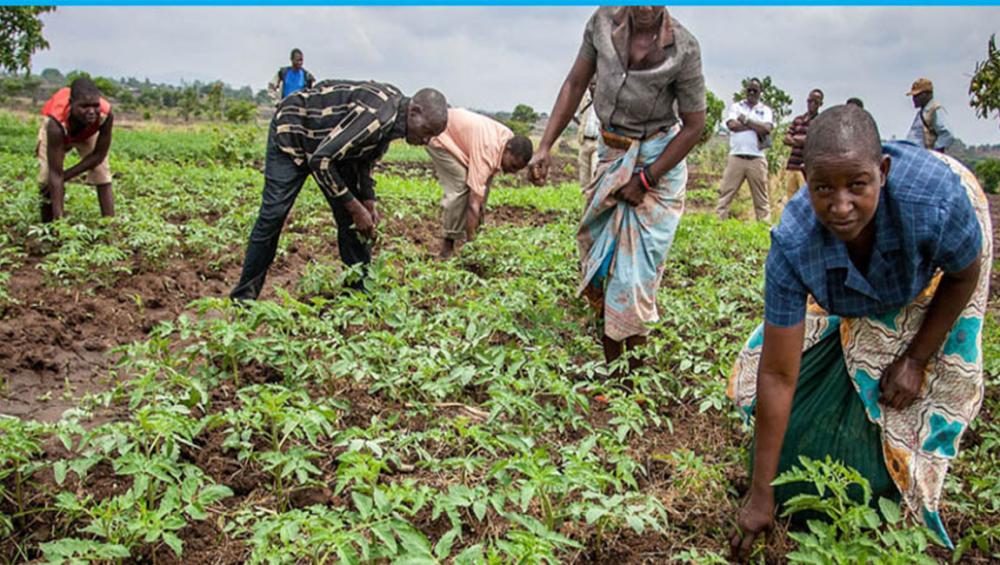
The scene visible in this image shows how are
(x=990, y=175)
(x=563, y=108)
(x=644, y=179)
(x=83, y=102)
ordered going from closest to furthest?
(x=644, y=179) < (x=563, y=108) < (x=83, y=102) < (x=990, y=175)

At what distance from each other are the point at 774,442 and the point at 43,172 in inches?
210

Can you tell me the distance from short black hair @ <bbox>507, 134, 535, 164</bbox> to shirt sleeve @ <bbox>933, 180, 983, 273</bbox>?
370cm

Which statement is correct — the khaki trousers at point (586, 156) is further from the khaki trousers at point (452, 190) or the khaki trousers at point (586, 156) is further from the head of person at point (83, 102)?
the head of person at point (83, 102)

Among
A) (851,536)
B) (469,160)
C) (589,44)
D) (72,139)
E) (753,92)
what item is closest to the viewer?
(851,536)

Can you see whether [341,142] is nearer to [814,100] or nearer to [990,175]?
[814,100]

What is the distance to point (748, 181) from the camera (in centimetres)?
874

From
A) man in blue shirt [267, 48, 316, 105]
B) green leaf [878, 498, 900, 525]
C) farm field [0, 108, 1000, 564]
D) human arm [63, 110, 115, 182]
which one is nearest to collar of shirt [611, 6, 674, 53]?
farm field [0, 108, 1000, 564]

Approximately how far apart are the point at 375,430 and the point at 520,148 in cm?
340

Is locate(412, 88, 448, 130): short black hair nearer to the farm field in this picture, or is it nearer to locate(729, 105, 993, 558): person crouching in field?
the farm field

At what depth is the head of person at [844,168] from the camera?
74.7 inches

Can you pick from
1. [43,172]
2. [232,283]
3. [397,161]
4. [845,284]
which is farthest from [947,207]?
[397,161]

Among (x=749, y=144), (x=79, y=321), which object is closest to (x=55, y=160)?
(x=79, y=321)

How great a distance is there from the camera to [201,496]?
2.21m

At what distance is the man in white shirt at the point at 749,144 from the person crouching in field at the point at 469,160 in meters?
3.59
